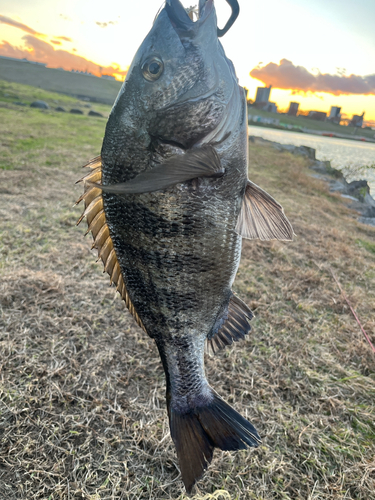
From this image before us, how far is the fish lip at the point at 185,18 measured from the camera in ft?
3.86

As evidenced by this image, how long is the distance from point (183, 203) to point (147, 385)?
1.90 meters

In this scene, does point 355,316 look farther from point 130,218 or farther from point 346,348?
point 130,218

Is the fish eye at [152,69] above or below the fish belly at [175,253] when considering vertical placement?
above

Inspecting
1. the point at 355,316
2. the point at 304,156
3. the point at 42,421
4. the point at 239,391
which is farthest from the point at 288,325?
the point at 304,156

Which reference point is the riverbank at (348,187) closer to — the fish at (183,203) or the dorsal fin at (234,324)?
the dorsal fin at (234,324)

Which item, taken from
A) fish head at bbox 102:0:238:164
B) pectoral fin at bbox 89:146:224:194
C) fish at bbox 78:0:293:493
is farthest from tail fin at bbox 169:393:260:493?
fish head at bbox 102:0:238:164

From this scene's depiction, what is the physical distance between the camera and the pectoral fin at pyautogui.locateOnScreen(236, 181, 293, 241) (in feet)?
4.69

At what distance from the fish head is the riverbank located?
30.6ft

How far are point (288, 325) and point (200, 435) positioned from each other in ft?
7.40

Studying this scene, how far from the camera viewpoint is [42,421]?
6.83ft

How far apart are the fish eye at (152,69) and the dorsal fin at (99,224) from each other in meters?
0.42

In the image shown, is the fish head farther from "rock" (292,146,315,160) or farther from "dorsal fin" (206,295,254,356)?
"rock" (292,146,315,160)

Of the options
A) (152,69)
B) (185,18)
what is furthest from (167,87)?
(185,18)

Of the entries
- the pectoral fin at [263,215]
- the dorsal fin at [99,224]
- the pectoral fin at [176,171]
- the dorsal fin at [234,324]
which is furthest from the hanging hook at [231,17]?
the dorsal fin at [234,324]
